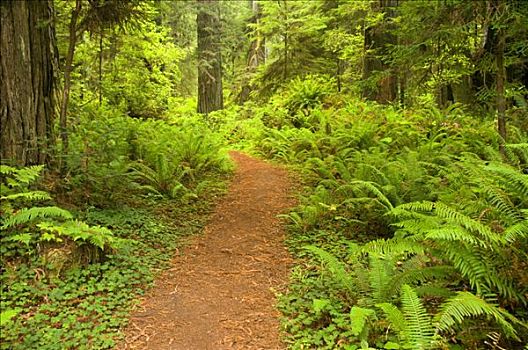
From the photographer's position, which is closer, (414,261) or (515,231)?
(515,231)

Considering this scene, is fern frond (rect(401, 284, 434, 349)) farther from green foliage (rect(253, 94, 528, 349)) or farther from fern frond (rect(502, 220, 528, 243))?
fern frond (rect(502, 220, 528, 243))

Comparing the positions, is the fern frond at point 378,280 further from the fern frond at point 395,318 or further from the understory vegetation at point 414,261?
the fern frond at point 395,318

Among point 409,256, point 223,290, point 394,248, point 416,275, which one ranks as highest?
point 394,248

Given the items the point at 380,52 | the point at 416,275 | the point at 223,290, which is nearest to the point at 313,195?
the point at 223,290

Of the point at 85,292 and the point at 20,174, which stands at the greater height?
the point at 20,174

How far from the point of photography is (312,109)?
11602 mm

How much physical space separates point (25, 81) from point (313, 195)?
418 cm

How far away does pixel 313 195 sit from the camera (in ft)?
21.1

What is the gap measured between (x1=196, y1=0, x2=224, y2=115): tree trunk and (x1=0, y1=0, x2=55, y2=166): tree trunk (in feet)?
24.2

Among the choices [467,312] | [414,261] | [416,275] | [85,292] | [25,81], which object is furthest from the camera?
[25,81]

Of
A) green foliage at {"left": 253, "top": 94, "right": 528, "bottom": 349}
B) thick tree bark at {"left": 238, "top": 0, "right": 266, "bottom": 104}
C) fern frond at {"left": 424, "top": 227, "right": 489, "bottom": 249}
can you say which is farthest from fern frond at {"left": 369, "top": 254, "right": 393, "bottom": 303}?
thick tree bark at {"left": 238, "top": 0, "right": 266, "bottom": 104}

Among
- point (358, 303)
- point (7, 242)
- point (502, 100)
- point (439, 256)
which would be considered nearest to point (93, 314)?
point (7, 242)

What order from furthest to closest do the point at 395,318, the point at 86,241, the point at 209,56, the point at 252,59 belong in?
the point at 252,59 < the point at 209,56 < the point at 86,241 < the point at 395,318

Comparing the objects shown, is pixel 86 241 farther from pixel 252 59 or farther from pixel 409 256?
pixel 252 59
